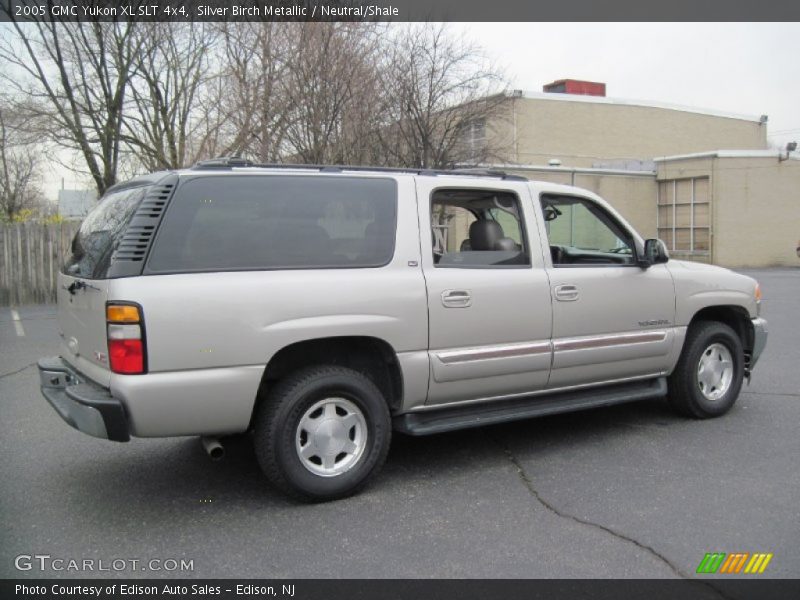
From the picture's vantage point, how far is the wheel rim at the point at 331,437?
4227 mm

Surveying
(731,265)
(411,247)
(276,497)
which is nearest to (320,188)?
(411,247)

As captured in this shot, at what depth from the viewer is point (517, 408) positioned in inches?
198

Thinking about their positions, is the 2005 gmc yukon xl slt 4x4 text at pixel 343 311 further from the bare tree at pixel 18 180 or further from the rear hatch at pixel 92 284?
the bare tree at pixel 18 180

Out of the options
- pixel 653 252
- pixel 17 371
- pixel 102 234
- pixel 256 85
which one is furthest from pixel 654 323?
pixel 256 85

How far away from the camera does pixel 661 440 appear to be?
5504 mm

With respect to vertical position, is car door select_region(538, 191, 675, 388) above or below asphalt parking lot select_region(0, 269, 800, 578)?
above

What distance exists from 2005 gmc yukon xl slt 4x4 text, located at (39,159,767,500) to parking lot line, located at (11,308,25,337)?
8112 mm

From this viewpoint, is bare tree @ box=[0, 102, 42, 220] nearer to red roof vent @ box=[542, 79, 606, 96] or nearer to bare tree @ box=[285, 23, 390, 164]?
bare tree @ box=[285, 23, 390, 164]

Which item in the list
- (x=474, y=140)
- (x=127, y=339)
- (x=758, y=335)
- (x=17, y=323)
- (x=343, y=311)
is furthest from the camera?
(x=474, y=140)

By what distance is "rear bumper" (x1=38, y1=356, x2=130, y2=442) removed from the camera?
12.2 feet

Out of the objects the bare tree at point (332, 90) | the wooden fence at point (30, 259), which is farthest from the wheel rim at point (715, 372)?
the wooden fence at point (30, 259)

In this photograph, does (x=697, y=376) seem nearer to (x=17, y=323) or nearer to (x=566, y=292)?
(x=566, y=292)

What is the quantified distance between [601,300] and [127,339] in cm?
333

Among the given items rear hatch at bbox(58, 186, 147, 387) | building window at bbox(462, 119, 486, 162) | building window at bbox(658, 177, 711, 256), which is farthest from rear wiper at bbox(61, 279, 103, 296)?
building window at bbox(658, 177, 711, 256)
